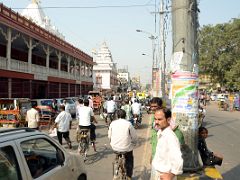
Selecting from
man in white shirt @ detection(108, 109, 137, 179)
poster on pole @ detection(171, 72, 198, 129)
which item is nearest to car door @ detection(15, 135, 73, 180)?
poster on pole @ detection(171, 72, 198, 129)

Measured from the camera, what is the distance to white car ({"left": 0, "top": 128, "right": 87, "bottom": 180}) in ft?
13.2

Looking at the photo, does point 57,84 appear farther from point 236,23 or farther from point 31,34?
point 236,23

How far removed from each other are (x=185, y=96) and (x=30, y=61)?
26.0m

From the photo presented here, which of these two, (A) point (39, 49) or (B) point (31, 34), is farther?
(A) point (39, 49)

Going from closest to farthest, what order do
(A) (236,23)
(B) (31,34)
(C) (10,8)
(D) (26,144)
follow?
(D) (26,144) < (C) (10,8) < (B) (31,34) < (A) (236,23)

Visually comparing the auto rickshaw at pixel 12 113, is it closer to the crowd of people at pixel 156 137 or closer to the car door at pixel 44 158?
the crowd of people at pixel 156 137

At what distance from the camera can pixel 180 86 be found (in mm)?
5922

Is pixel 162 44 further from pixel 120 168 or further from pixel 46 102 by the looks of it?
pixel 120 168

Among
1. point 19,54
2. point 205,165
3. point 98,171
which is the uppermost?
point 19,54

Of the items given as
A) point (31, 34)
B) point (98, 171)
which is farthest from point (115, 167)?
point (31, 34)

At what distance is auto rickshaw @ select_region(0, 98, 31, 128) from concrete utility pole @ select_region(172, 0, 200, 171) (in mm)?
13755

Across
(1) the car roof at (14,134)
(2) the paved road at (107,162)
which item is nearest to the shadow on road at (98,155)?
(2) the paved road at (107,162)

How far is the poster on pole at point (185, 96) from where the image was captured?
231 inches

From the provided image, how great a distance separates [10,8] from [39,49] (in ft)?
47.6
